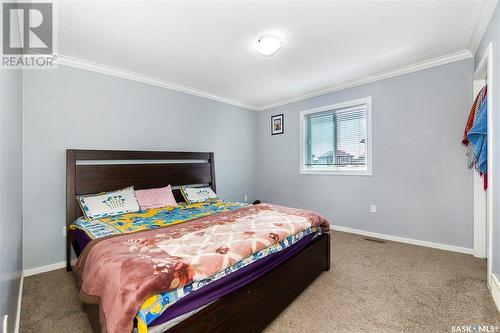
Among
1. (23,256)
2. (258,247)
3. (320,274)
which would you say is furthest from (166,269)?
(23,256)

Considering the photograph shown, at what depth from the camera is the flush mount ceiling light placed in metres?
2.36

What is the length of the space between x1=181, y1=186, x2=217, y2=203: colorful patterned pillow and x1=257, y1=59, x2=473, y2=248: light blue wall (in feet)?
6.77

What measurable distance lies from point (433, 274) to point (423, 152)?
1.60 meters

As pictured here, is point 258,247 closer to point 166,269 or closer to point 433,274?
point 166,269

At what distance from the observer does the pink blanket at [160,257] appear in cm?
110

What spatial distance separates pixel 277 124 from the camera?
4.95 metres

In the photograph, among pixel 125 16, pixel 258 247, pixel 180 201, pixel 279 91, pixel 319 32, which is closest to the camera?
pixel 258 247

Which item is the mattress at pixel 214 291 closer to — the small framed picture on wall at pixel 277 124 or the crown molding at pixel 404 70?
the crown molding at pixel 404 70

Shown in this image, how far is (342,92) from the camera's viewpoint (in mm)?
3918

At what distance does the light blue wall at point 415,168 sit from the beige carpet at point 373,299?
59cm

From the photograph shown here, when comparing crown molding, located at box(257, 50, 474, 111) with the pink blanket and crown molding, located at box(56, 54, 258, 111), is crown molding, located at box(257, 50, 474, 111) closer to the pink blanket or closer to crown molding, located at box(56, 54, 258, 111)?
crown molding, located at box(56, 54, 258, 111)

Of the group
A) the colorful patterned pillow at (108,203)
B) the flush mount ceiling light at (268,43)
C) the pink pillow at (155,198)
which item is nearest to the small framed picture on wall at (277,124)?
the flush mount ceiling light at (268,43)

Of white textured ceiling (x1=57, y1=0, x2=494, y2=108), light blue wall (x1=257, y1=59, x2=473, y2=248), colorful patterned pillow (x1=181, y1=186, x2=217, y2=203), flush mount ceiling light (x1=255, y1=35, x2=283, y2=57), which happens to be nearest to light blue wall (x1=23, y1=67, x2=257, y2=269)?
white textured ceiling (x1=57, y1=0, x2=494, y2=108)

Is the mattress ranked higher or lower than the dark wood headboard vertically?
lower
